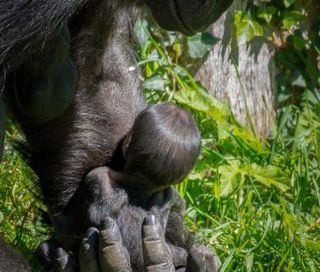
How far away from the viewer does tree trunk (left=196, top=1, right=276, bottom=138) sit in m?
4.88

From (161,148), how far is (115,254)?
398mm

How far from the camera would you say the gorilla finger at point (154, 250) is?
296 centimetres

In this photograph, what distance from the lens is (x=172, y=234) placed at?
3332mm

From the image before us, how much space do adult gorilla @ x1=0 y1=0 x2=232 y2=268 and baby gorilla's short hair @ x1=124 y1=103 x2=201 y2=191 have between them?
0.52ft

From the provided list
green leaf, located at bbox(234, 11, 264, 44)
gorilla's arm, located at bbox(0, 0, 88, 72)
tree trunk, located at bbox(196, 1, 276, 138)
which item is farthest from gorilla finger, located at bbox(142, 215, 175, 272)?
green leaf, located at bbox(234, 11, 264, 44)

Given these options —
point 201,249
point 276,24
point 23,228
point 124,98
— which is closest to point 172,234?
point 201,249

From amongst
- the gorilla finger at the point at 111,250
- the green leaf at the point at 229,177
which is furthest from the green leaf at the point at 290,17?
the gorilla finger at the point at 111,250

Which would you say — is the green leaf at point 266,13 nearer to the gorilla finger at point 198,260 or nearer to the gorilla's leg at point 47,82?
the gorilla's leg at point 47,82

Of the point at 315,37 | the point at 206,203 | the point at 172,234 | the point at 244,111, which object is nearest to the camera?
the point at 172,234

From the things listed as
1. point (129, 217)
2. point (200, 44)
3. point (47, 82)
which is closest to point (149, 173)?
point (129, 217)

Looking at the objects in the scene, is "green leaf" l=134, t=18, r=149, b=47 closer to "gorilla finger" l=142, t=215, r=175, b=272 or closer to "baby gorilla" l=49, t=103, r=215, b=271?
"baby gorilla" l=49, t=103, r=215, b=271

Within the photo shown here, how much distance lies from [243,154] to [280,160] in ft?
0.54

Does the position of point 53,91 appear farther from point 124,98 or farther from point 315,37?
point 315,37

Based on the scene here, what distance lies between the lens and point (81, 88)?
338cm
